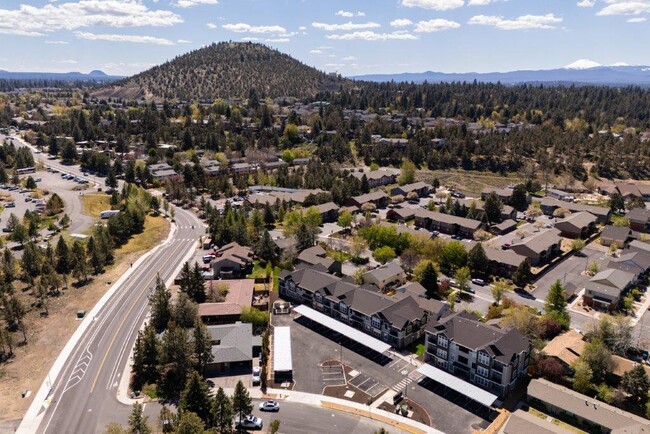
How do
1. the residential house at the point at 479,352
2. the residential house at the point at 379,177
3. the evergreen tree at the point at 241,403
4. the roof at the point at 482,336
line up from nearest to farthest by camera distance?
the evergreen tree at the point at 241,403
the residential house at the point at 479,352
the roof at the point at 482,336
the residential house at the point at 379,177

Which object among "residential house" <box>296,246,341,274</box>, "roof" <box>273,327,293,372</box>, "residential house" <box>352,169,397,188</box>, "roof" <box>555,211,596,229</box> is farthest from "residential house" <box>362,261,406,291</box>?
"residential house" <box>352,169,397,188</box>

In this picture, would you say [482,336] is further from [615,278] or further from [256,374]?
[615,278]

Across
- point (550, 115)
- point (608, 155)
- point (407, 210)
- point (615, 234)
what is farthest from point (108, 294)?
point (550, 115)

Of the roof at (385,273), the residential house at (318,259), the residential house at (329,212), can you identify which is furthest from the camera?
the residential house at (329,212)

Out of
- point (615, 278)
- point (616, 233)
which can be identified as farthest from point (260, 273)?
point (616, 233)

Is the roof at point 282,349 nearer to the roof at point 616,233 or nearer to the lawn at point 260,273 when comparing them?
the lawn at point 260,273

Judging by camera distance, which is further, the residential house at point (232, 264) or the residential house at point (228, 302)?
the residential house at point (232, 264)

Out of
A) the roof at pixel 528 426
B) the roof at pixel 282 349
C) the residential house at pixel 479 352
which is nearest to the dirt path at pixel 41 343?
the roof at pixel 282 349
